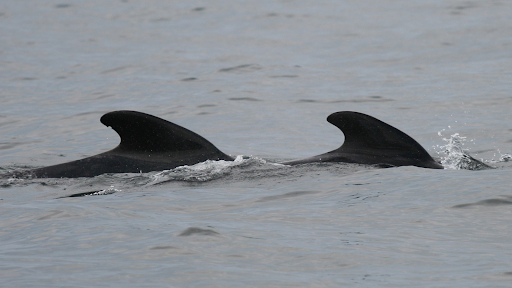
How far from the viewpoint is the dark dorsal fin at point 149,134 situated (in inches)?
362

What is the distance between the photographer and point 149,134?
373 inches

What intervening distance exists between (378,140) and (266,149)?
380 centimetres

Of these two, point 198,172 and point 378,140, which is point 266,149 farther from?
point 198,172

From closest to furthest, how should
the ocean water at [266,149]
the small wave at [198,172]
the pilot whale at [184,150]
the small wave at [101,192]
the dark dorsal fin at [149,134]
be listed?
the ocean water at [266,149], the small wave at [101,192], the dark dorsal fin at [149,134], the small wave at [198,172], the pilot whale at [184,150]

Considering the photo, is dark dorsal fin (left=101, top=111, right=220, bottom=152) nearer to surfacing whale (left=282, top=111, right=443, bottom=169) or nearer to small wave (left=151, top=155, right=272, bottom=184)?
small wave (left=151, top=155, right=272, bottom=184)

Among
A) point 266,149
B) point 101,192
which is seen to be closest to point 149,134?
point 101,192

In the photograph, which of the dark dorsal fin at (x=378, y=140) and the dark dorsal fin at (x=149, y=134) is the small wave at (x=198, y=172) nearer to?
the dark dorsal fin at (x=149, y=134)

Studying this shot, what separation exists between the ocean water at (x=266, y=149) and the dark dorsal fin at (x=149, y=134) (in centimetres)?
35

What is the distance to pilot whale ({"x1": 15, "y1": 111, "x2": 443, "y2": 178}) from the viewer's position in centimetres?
948

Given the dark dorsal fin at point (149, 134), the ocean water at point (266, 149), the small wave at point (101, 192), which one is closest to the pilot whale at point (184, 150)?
the dark dorsal fin at point (149, 134)

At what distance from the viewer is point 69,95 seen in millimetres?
20672

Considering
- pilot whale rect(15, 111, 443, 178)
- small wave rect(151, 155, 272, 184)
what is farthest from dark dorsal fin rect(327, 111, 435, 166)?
small wave rect(151, 155, 272, 184)

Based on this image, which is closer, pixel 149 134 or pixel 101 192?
pixel 101 192

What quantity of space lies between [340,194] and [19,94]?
14.6 metres
